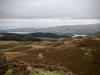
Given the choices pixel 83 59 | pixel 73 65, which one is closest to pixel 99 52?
pixel 83 59

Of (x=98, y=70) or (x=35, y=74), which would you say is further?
(x=98, y=70)

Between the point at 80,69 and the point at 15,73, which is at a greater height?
the point at 15,73

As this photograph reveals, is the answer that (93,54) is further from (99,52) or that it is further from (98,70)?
A: (98,70)

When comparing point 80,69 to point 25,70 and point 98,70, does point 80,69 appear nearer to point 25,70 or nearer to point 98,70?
point 98,70

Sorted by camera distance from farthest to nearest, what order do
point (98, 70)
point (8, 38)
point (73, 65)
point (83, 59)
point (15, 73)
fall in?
point (8, 38)
point (83, 59)
point (73, 65)
point (98, 70)
point (15, 73)

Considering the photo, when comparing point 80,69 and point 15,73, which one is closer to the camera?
point 15,73

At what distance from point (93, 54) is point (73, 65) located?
7.40m

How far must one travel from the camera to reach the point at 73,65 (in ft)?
107

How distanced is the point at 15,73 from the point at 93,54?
26.3m

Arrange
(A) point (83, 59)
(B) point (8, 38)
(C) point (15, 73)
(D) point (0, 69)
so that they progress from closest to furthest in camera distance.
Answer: (C) point (15, 73) → (D) point (0, 69) → (A) point (83, 59) → (B) point (8, 38)

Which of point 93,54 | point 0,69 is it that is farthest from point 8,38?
point 0,69

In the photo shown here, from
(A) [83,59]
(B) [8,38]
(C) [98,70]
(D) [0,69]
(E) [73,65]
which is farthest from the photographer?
(B) [8,38]

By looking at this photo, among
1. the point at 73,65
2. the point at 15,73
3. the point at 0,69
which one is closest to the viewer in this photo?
the point at 15,73

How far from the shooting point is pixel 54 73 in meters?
17.6
